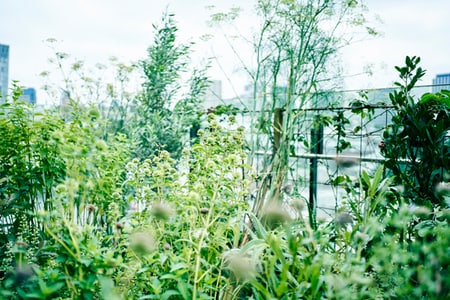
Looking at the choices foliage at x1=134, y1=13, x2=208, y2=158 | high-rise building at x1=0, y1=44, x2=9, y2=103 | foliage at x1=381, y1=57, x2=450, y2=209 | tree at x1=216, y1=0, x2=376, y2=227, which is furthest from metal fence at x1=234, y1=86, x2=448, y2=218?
high-rise building at x1=0, y1=44, x2=9, y2=103

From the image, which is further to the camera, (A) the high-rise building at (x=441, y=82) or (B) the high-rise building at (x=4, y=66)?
(B) the high-rise building at (x=4, y=66)

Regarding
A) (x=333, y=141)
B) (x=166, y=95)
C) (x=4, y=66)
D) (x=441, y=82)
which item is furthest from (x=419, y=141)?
(x=4, y=66)

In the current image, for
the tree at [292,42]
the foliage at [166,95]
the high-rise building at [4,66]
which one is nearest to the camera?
the tree at [292,42]

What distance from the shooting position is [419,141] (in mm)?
1868

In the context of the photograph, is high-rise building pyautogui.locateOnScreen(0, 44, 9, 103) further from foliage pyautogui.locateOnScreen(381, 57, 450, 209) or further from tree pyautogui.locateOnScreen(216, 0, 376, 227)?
foliage pyautogui.locateOnScreen(381, 57, 450, 209)

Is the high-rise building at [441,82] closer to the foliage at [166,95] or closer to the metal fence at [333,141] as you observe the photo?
the metal fence at [333,141]

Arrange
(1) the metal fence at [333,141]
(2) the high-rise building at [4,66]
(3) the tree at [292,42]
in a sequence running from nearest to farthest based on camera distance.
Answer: (3) the tree at [292,42] → (1) the metal fence at [333,141] → (2) the high-rise building at [4,66]

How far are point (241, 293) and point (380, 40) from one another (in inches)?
68.4

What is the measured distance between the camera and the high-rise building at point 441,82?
6.84ft

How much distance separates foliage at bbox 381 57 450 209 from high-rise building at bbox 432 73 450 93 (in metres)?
0.19

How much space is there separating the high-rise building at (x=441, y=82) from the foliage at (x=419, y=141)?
192 millimetres

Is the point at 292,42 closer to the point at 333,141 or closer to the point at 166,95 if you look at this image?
the point at 333,141

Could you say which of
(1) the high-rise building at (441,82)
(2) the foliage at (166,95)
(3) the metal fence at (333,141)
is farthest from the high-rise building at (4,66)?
(1) the high-rise building at (441,82)

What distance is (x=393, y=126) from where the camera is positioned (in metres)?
1.92
